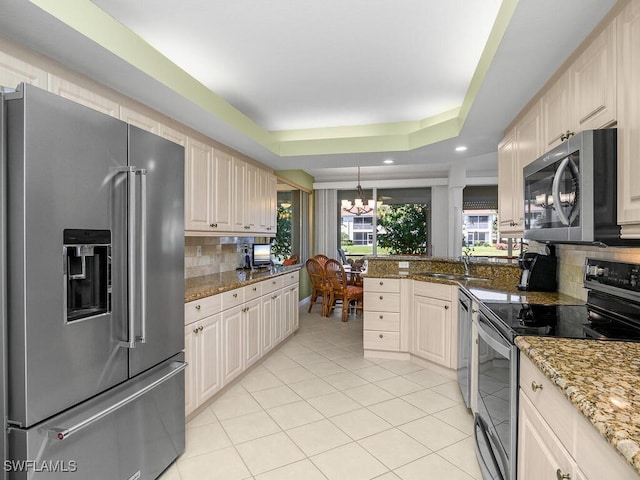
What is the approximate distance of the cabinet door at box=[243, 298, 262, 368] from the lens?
128 inches

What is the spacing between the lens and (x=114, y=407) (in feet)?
5.03

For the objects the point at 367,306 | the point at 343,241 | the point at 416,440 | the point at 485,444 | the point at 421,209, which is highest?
the point at 421,209

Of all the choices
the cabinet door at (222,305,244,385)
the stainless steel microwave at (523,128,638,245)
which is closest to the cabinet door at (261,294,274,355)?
the cabinet door at (222,305,244,385)

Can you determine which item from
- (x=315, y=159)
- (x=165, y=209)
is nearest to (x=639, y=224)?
(x=165, y=209)

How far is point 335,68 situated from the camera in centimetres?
264

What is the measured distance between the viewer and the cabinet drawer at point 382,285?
12.2 ft

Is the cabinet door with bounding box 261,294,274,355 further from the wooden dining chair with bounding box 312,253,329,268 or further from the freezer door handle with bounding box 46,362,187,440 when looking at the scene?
the wooden dining chair with bounding box 312,253,329,268

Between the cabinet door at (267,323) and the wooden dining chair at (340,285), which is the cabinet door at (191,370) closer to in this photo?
the cabinet door at (267,323)

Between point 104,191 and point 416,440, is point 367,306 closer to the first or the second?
point 416,440

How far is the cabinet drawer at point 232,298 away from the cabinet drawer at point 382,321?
144cm

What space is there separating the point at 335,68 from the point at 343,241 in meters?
5.20

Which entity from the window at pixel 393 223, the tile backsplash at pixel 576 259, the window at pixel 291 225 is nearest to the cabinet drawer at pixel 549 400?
the tile backsplash at pixel 576 259

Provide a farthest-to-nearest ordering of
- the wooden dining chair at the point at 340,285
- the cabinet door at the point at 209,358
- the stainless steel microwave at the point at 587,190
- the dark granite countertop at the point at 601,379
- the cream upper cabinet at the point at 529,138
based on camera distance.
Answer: the wooden dining chair at the point at 340,285, the cabinet door at the point at 209,358, the cream upper cabinet at the point at 529,138, the stainless steel microwave at the point at 587,190, the dark granite countertop at the point at 601,379

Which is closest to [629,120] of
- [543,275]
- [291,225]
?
[543,275]
